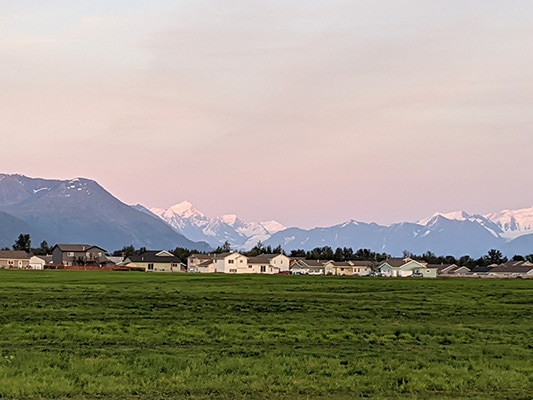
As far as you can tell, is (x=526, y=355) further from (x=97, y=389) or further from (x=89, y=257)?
(x=89, y=257)

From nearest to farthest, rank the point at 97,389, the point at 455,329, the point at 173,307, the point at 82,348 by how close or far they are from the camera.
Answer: the point at 97,389, the point at 82,348, the point at 455,329, the point at 173,307

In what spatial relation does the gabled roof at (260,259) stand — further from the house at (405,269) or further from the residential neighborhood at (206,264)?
the house at (405,269)

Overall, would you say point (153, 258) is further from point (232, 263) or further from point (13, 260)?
point (13, 260)

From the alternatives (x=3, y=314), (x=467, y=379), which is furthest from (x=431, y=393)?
(x=3, y=314)

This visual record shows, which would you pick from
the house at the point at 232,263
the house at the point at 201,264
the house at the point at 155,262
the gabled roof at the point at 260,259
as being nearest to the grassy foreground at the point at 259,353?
the house at the point at 232,263

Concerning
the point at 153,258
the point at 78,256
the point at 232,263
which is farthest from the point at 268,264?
the point at 78,256

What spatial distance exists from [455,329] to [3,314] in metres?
19.9

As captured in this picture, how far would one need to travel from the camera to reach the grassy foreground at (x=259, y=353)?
17.5 metres

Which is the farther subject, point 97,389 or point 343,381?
point 343,381


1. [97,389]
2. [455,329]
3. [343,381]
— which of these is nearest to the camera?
[97,389]

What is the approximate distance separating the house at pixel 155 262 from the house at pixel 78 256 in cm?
928

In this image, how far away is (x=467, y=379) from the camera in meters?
19.0

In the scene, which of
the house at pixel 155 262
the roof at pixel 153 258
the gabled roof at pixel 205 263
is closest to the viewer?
the gabled roof at pixel 205 263

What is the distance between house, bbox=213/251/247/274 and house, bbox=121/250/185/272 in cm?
1736
